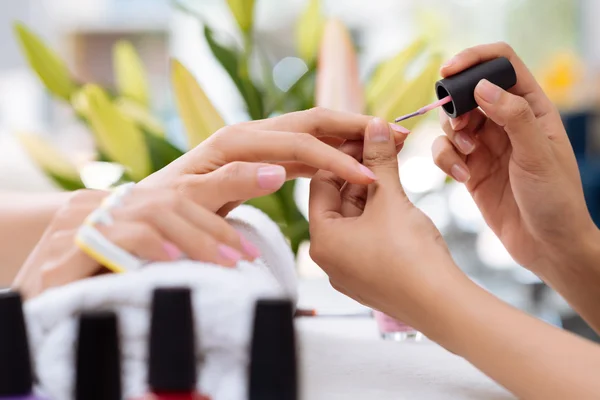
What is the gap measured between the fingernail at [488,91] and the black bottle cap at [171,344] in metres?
0.34

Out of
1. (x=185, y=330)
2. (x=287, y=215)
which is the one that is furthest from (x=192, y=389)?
(x=287, y=215)

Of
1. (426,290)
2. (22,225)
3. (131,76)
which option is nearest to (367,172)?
(426,290)

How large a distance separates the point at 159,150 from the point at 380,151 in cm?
28

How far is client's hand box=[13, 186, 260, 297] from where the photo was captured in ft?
1.29

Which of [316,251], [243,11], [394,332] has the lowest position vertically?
[394,332]

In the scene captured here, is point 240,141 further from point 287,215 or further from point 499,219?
point 499,219

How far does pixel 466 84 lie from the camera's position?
545mm

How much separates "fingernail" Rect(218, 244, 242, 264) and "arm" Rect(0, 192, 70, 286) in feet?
0.84

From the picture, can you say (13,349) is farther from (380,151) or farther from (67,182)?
(67,182)

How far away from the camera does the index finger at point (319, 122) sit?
1.69ft

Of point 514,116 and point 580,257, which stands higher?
point 514,116

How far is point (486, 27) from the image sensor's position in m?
4.24

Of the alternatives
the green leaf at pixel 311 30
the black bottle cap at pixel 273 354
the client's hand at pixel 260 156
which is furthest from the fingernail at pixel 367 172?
the green leaf at pixel 311 30

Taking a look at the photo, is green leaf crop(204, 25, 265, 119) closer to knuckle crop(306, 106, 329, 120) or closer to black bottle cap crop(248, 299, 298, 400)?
knuckle crop(306, 106, 329, 120)
